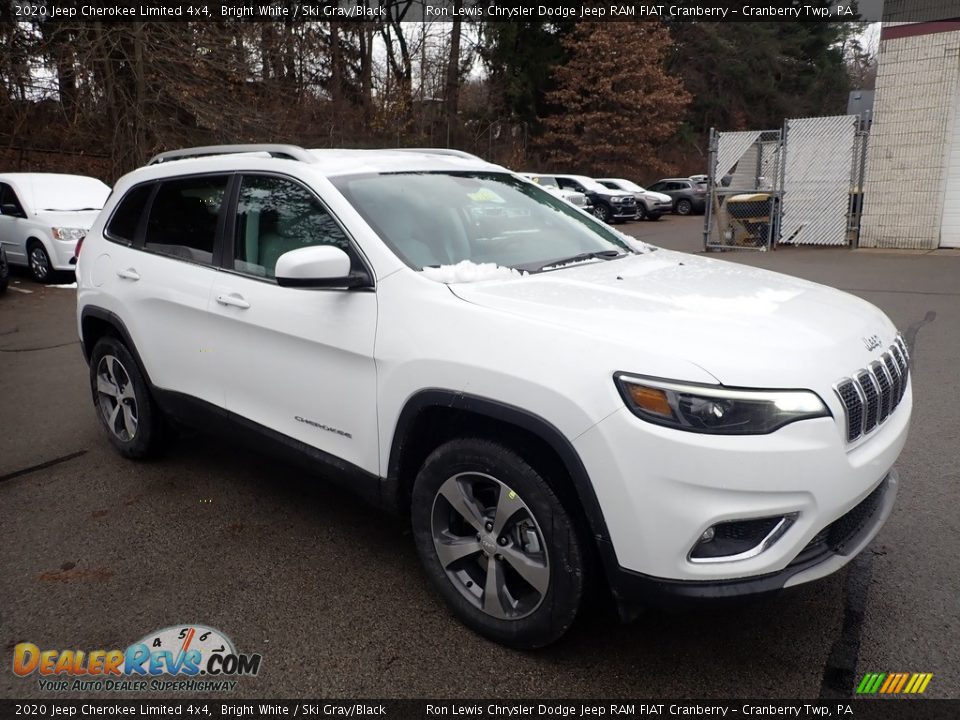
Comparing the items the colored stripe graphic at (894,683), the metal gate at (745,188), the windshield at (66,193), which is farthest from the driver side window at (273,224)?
the metal gate at (745,188)

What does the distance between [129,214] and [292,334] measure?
1.97 metres

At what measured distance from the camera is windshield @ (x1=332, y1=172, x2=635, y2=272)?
3.24m

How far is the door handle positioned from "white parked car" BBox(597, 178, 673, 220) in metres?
24.1

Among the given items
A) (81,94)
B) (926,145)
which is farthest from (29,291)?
(926,145)

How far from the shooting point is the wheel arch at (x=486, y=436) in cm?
236

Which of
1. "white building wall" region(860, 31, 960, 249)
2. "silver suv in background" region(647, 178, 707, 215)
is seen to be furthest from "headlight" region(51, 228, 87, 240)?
"silver suv in background" region(647, 178, 707, 215)

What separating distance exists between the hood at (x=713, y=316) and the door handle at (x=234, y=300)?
1.16 m

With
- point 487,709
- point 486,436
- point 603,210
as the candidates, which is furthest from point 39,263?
point 603,210

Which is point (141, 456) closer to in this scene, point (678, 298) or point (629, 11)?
point (678, 298)

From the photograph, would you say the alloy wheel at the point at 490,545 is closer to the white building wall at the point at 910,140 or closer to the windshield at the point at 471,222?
the windshield at the point at 471,222

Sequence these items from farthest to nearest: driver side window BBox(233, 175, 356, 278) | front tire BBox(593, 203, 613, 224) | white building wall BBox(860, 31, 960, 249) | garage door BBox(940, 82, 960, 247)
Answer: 1. front tire BBox(593, 203, 613, 224)
2. garage door BBox(940, 82, 960, 247)
3. white building wall BBox(860, 31, 960, 249)
4. driver side window BBox(233, 175, 356, 278)

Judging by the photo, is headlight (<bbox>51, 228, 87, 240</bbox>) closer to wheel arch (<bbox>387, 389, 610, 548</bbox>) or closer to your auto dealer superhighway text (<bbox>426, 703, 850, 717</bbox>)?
wheel arch (<bbox>387, 389, 610, 548</bbox>)

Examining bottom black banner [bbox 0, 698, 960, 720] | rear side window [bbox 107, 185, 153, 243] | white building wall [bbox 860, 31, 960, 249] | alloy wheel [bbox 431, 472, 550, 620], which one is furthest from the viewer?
white building wall [bbox 860, 31, 960, 249]

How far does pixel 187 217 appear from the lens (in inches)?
160
